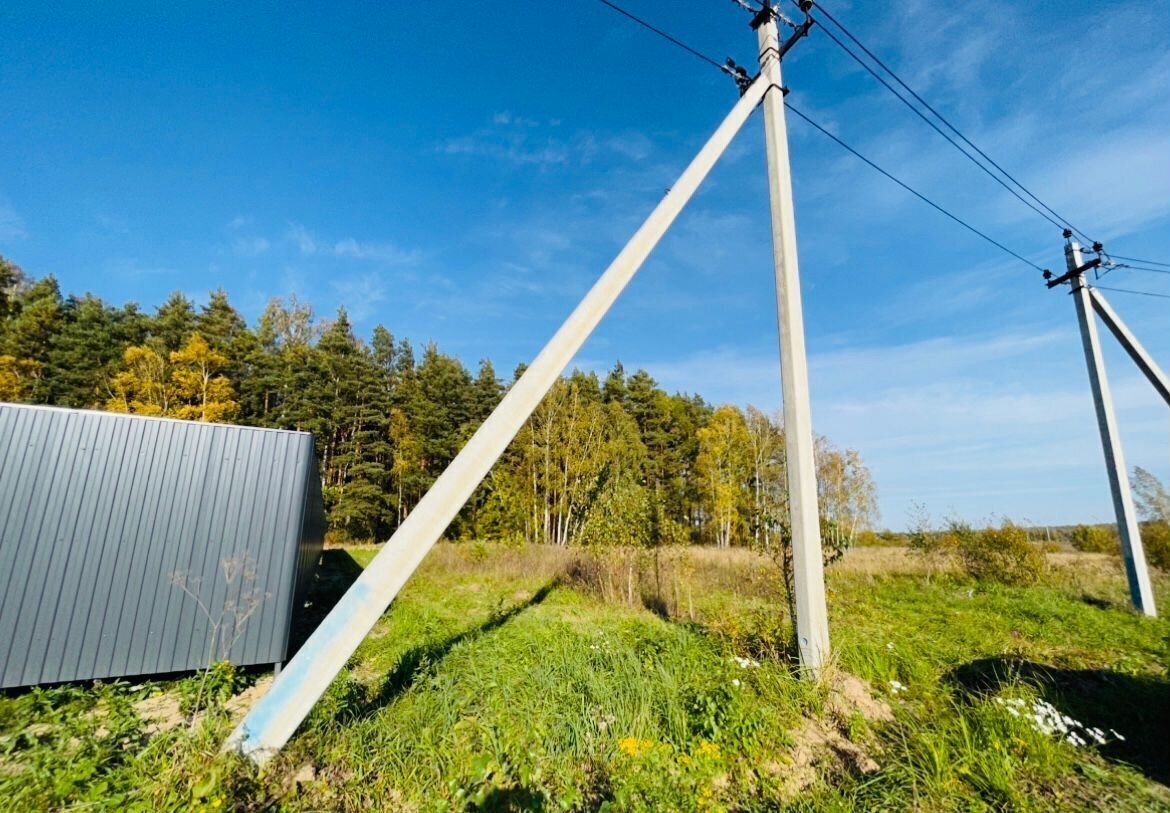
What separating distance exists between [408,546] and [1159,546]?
21.2 metres

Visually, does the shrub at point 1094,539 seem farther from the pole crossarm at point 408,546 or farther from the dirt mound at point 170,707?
the dirt mound at point 170,707

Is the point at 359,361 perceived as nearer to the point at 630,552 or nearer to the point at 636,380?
the point at 636,380

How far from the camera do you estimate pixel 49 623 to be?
15.3 feet

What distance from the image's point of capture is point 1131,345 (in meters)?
9.91

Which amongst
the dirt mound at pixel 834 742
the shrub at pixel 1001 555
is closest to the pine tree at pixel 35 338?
the dirt mound at pixel 834 742

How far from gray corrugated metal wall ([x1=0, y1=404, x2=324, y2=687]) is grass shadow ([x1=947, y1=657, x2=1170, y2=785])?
747 centimetres

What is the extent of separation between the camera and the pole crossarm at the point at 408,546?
2.71 meters

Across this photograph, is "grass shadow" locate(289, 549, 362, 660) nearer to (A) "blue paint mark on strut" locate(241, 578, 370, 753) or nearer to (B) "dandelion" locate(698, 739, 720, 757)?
(A) "blue paint mark on strut" locate(241, 578, 370, 753)

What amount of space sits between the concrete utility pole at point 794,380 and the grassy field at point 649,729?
575 mm

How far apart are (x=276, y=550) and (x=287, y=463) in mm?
1075

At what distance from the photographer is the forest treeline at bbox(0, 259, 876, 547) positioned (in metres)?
21.8

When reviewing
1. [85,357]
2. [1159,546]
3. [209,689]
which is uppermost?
[85,357]

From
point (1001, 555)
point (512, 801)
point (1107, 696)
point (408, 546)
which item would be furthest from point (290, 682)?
point (1001, 555)

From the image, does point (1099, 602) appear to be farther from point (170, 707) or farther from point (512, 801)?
point (170, 707)
